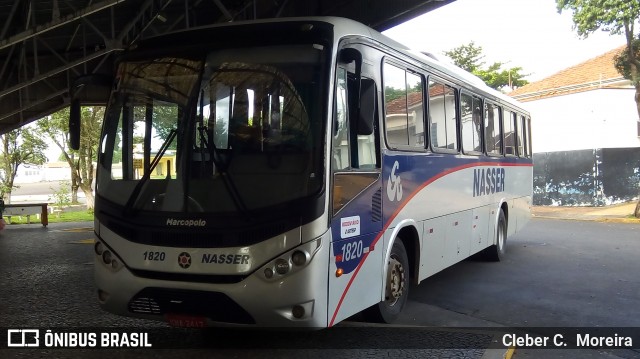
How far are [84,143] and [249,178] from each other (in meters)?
27.7

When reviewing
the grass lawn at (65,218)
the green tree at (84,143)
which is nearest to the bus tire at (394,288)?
the grass lawn at (65,218)

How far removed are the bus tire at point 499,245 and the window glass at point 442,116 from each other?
10.4 ft

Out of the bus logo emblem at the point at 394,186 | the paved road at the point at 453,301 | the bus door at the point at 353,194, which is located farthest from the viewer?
the bus logo emblem at the point at 394,186

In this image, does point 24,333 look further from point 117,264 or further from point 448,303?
point 448,303

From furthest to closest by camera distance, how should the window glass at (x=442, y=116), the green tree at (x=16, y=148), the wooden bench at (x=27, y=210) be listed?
the green tree at (x=16, y=148)
the wooden bench at (x=27, y=210)
the window glass at (x=442, y=116)

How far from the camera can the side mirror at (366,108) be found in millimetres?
4656

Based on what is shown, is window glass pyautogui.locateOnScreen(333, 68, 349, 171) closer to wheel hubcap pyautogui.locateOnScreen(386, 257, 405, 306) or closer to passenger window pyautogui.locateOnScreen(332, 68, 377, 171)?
passenger window pyautogui.locateOnScreen(332, 68, 377, 171)

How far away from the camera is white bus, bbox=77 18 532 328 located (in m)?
4.27

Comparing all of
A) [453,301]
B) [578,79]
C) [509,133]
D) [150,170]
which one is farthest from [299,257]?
[578,79]

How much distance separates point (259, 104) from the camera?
4.64 m

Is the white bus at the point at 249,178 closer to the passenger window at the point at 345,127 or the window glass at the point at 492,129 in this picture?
the passenger window at the point at 345,127

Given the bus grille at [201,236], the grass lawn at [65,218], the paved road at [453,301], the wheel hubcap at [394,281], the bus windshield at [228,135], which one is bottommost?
the paved road at [453,301]

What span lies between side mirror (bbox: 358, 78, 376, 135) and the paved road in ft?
6.71

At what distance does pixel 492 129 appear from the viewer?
Result: 374 inches
